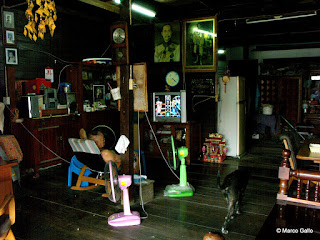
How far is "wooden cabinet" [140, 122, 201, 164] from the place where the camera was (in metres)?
6.64

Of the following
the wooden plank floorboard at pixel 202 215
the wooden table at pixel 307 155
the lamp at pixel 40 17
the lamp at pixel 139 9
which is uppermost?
the lamp at pixel 139 9

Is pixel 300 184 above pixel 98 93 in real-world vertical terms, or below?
below

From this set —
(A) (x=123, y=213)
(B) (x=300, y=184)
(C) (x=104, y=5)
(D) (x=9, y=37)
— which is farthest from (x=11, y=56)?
(B) (x=300, y=184)

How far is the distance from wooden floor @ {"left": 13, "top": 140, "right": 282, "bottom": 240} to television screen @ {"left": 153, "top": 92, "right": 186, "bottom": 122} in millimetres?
1332

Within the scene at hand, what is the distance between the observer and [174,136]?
6.77 metres

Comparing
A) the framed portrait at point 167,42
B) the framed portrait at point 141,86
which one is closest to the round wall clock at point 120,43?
the framed portrait at point 141,86

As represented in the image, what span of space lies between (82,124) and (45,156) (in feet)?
3.90

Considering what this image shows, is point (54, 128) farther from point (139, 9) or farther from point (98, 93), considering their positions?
point (139, 9)

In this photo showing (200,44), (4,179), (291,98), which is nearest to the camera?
(4,179)

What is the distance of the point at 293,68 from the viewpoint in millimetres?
10992

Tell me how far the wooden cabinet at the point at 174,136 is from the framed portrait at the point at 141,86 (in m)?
1.99

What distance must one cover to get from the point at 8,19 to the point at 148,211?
4179mm

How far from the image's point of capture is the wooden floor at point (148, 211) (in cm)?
351

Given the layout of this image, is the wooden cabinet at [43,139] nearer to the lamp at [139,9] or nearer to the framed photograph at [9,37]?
the framed photograph at [9,37]
